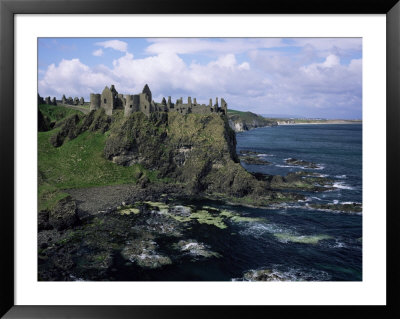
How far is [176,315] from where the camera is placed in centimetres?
1034

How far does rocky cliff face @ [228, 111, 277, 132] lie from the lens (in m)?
163

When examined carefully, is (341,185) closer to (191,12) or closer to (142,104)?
(142,104)

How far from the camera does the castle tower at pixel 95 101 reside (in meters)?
62.9

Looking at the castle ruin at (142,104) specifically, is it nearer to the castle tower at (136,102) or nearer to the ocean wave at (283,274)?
the castle tower at (136,102)

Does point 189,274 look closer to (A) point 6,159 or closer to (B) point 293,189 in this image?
(A) point 6,159

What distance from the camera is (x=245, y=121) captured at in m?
172

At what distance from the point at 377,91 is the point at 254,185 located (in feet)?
128

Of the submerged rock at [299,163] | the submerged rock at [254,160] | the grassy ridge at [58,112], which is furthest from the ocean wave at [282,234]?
the grassy ridge at [58,112]

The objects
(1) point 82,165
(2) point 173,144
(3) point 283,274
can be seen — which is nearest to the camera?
(3) point 283,274

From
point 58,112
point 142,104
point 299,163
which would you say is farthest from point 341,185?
point 58,112

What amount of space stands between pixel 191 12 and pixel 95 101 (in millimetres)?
57645

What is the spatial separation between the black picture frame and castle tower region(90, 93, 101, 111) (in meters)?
54.8

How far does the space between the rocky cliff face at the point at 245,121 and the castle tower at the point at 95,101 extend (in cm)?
10567

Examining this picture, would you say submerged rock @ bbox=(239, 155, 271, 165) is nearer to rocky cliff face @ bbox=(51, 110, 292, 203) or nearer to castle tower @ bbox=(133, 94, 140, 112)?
rocky cliff face @ bbox=(51, 110, 292, 203)
